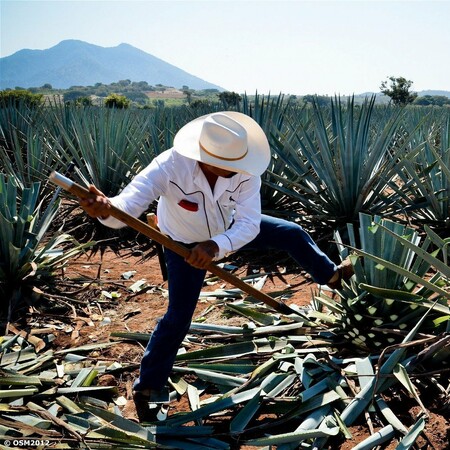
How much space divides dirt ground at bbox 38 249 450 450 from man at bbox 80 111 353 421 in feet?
1.14

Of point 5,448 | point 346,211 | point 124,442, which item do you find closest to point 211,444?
point 124,442

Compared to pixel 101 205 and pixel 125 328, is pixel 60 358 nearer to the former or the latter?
pixel 125 328

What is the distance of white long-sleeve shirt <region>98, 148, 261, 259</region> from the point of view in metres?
2.55

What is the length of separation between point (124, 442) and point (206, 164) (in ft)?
4.06

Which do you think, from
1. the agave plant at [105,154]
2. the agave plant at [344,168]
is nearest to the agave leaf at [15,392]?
the agave plant at [344,168]

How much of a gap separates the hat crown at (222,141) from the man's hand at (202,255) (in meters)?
0.39

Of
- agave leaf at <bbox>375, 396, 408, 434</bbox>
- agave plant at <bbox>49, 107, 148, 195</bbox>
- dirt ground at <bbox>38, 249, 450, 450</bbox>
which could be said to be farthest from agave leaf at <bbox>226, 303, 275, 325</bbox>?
agave plant at <bbox>49, 107, 148, 195</bbox>

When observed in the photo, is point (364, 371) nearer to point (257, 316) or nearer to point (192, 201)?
point (257, 316)

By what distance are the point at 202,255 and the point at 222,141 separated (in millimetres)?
505

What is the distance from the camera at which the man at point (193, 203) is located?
2.52 meters

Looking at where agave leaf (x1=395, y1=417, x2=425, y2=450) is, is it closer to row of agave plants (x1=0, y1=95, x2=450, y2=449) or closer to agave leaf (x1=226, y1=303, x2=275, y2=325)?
row of agave plants (x1=0, y1=95, x2=450, y2=449)

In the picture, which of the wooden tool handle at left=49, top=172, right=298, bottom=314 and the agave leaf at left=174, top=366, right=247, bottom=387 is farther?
the agave leaf at left=174, top=366, right=247, bottom=387

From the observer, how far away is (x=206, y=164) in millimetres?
2600

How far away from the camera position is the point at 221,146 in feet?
8.22
